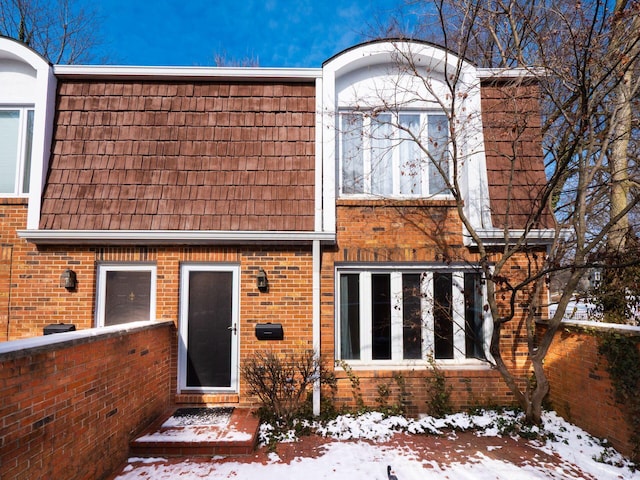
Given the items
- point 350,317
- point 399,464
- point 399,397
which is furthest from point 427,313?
point 399,464

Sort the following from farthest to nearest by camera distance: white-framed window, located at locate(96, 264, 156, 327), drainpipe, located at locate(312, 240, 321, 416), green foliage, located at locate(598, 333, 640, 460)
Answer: white-framed window, located at locate(96, 264, 156, 327) < drainpipe, located at locate(312, 240, 321, 416) < green foliage, located at locate(598, 333, 640, 460)

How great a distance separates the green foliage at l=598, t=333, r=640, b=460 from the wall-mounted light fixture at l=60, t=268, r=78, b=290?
23.3 ft

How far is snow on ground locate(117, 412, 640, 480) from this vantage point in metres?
3.88

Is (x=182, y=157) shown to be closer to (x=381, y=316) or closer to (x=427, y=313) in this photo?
(x=381, y=316)

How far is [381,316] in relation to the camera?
19.0 ft

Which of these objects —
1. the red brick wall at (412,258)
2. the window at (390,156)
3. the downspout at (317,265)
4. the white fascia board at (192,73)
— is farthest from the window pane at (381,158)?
the white fascia board at (192,73)

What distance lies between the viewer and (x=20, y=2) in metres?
13.4

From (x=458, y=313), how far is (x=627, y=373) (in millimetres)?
2096

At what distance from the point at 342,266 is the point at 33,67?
19.2ft

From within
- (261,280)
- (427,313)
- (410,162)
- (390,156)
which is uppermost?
(390,156)

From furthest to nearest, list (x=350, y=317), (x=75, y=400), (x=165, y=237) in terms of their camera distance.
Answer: (x=350, y=317) < (x=165, y=237) < (x=75, y=400)

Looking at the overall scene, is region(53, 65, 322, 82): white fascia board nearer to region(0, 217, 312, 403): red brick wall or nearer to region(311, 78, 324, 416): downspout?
region(311, 78, 324, 416): downspout

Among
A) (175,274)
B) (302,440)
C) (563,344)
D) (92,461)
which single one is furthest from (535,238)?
(92,461)

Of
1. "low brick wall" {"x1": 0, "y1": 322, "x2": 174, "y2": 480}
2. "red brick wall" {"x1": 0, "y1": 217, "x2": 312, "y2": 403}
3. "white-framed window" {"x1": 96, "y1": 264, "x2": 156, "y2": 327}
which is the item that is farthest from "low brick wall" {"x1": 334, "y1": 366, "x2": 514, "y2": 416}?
"white-framed window" {"x1": 96, "y1": 264, "x2": 156, "y2": 327}
